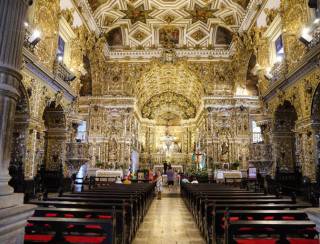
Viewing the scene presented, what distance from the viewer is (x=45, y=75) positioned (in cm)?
1110

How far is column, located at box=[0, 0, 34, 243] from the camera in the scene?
2.40 meters

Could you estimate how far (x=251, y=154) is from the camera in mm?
13094

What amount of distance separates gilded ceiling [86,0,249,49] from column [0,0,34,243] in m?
15.4

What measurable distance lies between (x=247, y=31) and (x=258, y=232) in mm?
17040

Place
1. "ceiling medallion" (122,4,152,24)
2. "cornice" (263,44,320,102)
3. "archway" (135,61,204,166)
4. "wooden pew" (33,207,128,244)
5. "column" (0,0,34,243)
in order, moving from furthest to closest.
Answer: "archway" (135,61,204,166) → "ceiling medallion" (122,4,152,24) → "cornice" (263,44,320,102) → "wooden pew" (33,207,128,244) → "column" (0,0,34,243)

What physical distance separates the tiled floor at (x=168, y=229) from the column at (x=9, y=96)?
3.26 m

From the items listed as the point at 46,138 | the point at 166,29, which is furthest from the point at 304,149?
the point at 166,29

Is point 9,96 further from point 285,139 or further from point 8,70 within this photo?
point 285,139

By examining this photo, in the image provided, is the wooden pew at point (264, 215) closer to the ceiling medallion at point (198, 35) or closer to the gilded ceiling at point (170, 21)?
the gilded ceiling at point (170, 21)

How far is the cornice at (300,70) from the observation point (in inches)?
348

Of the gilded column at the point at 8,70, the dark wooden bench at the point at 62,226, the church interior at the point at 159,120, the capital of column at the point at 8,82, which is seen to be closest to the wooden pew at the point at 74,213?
the church interior at the point at 159,120

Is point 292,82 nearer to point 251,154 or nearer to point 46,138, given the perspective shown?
point 251,154

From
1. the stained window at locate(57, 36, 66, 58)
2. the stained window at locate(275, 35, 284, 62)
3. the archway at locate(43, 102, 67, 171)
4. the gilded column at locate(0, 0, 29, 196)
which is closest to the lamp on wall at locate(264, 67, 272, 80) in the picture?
the stained window at locate(275, 35, 284, 62)

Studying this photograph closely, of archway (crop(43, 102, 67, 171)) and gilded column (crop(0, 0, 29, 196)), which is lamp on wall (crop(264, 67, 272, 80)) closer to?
archway (crop(43, 102, 67, 171))
